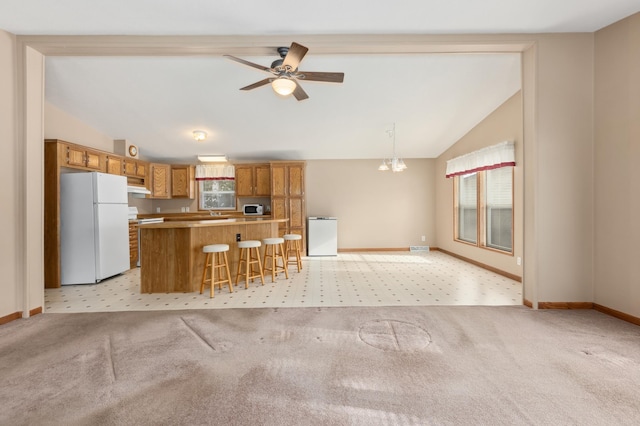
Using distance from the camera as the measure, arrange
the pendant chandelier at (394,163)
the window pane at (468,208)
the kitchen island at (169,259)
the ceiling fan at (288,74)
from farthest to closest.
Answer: the window pane at (468,208), the pendant chandelier at (394,163), the kitchen island at (169,259), the ceiling fan at (288,74)

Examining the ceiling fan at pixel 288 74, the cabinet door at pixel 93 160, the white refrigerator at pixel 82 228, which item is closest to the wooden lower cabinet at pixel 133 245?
the white refrigerator at pixel 82 228

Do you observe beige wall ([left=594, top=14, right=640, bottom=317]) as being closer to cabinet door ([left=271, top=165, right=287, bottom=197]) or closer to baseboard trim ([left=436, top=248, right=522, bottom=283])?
baseboard trim ([left=436, top=248, right=522, bottom=283])

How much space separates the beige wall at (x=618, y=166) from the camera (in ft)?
8.98

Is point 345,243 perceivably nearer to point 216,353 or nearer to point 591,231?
point 591,231

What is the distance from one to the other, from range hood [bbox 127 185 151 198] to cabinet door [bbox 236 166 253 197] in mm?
1879

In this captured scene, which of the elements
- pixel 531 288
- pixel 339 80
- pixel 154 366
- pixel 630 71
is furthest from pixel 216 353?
pixel 630 71

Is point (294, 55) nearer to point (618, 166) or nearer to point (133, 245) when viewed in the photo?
point (618, 166)

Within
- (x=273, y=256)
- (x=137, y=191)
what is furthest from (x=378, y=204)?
(x=137, y=191)

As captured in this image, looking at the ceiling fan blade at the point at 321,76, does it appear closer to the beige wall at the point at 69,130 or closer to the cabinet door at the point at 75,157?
the cabinet door at the point at 75,157

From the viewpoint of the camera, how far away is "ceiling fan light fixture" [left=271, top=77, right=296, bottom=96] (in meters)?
2.83

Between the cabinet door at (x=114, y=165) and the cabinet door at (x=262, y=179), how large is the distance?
2668mm

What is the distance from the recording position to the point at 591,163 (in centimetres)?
307

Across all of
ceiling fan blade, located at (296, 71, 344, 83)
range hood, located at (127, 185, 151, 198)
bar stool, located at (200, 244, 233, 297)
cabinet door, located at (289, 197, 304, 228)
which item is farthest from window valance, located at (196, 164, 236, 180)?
ceiling fan blade, located at (296, 71, 344, 83)

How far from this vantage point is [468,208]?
5.94 metres
